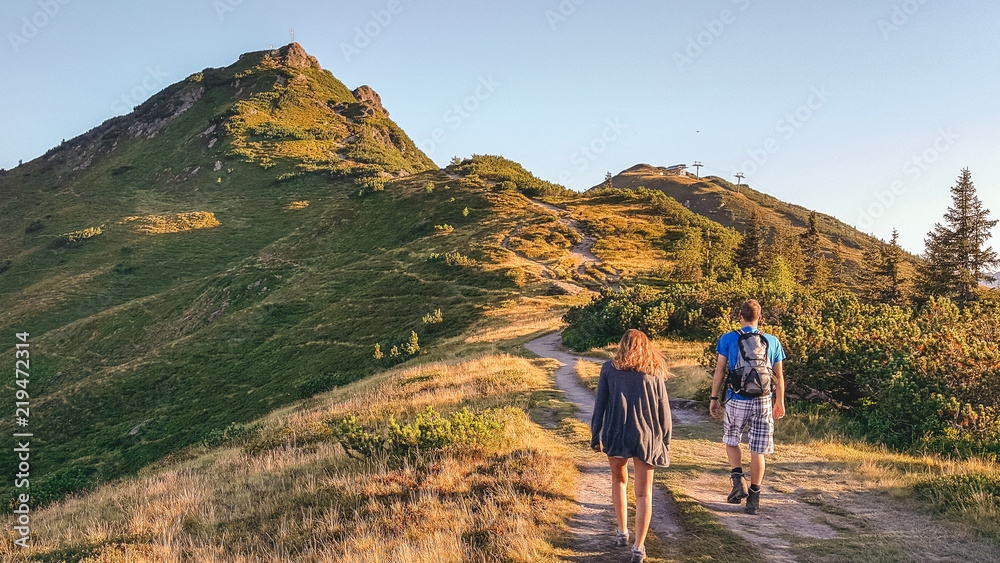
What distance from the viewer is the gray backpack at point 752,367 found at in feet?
19.1

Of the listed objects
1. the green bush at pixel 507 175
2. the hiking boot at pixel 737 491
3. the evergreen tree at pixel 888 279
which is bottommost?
the hiking boot at pixel 737 491

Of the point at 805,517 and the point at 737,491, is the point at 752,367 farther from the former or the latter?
the point at 805,517

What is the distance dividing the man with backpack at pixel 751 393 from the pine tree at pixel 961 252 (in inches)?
1911

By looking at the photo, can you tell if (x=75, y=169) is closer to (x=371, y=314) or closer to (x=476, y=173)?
(x=476, y=173)

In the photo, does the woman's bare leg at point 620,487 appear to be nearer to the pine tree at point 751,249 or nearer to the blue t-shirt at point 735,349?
the blue t-shirt at point 735,349

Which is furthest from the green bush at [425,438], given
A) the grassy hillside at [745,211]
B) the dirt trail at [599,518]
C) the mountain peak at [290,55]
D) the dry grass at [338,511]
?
the mountain peak at [290,55]

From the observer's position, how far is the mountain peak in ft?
451

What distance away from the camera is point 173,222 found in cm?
7500

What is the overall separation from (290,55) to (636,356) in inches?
6385

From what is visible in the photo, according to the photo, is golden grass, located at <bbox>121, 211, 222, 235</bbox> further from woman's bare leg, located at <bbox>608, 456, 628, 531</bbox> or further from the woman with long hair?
woman's bare leg, located at <bbox>608, 456, 628, 531</bbox>

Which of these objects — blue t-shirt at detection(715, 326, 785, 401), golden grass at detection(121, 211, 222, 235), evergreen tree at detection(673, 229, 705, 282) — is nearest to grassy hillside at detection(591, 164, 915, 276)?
evergreen tree at detection(673, 229, 705, 282)

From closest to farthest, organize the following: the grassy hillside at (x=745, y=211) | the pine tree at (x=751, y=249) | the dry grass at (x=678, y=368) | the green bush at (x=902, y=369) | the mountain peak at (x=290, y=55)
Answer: the green bush at (x=902, y=369), the dry grass at (x=678, y=368), the pine tree at (x=751, y=249), the grassy hillside at (x=745, y=211), the mountain peak at (x=290, y=55)

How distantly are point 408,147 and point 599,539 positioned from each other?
13641cm

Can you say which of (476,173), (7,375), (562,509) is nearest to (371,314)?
(7,375)
